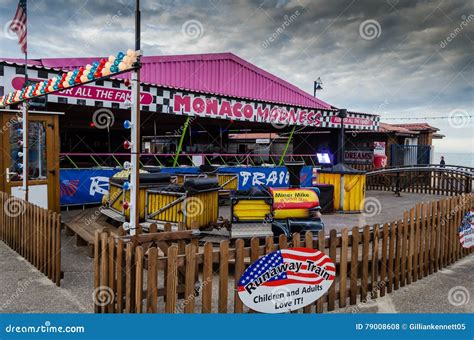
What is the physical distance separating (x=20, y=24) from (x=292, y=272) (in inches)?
280

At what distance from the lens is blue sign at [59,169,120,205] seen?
10.6m

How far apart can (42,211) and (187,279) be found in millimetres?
2993

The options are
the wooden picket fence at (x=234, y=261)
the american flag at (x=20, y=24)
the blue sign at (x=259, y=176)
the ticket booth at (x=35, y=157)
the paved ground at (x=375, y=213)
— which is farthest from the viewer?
→ the blue sign at (x=259, y=176)

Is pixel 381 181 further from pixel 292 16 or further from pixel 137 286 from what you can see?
pixel 137 286

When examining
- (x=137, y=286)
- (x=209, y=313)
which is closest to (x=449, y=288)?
(x=209, y=313)

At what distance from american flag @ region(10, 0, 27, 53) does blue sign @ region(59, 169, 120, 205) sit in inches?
156

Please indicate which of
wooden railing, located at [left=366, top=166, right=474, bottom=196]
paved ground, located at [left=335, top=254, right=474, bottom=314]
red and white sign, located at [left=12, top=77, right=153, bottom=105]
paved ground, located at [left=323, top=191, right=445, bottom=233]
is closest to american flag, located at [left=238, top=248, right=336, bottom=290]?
paved ground, located at [left=335, top=254, right=474, bottom=314]

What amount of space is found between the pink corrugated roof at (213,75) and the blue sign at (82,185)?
158 inches

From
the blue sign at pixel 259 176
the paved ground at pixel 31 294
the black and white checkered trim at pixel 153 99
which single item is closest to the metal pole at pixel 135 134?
the black and white checkered trim at pixel 153 99

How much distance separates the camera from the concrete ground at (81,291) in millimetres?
4496

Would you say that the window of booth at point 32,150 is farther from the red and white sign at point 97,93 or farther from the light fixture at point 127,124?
the light fixture at point 127,124

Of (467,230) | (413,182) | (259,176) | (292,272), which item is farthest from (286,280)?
(413,182)

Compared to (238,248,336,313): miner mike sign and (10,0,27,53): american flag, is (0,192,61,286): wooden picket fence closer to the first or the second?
(238,248,336,313): miner mike sign

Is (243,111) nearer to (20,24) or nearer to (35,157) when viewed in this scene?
(35,157)
